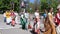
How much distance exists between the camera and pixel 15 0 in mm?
53906

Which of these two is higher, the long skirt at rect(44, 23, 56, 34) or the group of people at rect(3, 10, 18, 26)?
the long skirt at rect(44, 23, 56, 34)

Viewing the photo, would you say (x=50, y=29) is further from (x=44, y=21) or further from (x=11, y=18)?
(x=11, y=18)

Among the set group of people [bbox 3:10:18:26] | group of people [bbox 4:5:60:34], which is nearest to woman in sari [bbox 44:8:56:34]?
group of people [bbox 4:5:60:34]

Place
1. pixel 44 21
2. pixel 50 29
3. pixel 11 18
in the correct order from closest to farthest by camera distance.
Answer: pixel 50 29, pixel 44 21, pixel 11 18

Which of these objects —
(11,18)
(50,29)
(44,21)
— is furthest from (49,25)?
(11,18)

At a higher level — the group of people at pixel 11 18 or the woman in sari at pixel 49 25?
the woman in sari at pixel 49 25

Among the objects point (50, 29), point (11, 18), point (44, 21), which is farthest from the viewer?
point (11, 18)

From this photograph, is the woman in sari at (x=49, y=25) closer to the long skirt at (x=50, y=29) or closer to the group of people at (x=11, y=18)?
the long skirt at (x=50, y=29)

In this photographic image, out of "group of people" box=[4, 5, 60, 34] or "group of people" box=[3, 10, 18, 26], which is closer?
"group of people" box=[4, 5, 60, 34]

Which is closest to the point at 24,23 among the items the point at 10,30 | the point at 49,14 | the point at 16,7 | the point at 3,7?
the point at 10,30

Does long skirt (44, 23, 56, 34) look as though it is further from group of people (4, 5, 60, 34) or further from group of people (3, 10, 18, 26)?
group of people (3, 10, 18, 26)

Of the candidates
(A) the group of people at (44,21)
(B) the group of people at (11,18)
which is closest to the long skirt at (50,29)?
(A) the group of people at (44,21)

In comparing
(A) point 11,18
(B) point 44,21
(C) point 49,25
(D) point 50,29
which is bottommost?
(A) point 11,18

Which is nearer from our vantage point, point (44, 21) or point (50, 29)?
point (50, 29)
